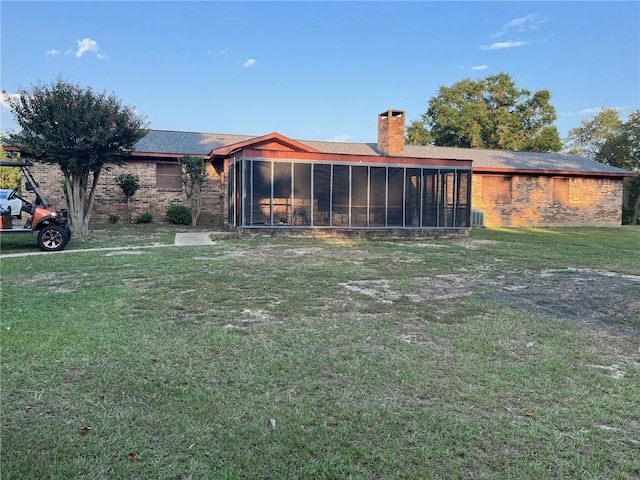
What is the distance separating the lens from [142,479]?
1.95 metres

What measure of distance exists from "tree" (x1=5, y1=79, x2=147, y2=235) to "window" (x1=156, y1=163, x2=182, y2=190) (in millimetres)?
5572

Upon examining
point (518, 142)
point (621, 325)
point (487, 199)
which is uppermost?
point (518, 142)

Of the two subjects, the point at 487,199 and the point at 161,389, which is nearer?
the point at 161,389

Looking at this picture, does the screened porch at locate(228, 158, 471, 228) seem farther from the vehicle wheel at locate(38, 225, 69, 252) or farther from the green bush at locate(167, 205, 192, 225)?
the vehicle wheel at locate(38, 225, 69, 252)

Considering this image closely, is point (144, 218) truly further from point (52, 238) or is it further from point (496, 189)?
point (496, 189)

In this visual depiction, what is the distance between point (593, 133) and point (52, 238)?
49579mm

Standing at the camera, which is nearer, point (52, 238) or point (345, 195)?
point (52, 238)

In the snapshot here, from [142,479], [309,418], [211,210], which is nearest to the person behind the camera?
[142,479]

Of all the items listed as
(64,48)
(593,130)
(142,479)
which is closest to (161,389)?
(142,479)

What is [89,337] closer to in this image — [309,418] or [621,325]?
[309,418]

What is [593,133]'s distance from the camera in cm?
4481

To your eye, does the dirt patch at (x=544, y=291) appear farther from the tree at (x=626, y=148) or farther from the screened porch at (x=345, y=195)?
the tree at (x=626, y=148)

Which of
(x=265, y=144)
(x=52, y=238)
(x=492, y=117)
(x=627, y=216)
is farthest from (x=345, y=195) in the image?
(x=492, y=117)

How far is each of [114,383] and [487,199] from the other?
21.6m
